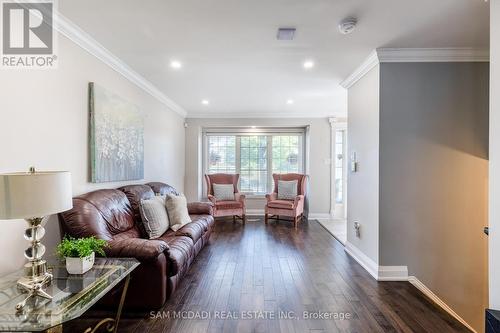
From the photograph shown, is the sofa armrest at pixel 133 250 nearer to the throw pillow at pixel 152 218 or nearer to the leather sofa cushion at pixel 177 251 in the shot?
the leather sofa cushion at pixel 177 251

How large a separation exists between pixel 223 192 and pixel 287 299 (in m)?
3.56

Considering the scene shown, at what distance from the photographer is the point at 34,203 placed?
1395 mm

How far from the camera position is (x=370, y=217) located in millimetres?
3045

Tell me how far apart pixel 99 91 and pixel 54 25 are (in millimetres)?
691

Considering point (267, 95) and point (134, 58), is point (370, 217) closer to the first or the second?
point (267, 95)

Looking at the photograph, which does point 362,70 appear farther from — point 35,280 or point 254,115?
point 35,280

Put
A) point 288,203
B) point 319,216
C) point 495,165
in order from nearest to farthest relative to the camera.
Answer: point 495,165
point 288,203
point 319,216

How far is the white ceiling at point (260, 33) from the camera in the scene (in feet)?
6.60

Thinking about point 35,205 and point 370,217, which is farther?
point 370,217

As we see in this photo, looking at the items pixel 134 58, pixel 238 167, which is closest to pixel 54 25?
pixel 134 58

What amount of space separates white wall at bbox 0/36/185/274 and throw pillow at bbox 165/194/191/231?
2.22 feet

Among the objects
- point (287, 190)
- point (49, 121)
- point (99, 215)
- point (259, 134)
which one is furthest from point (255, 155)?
point (49, 121)

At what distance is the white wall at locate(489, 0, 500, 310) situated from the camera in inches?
58.3

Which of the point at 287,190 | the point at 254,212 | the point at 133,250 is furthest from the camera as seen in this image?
the point at 254,212
